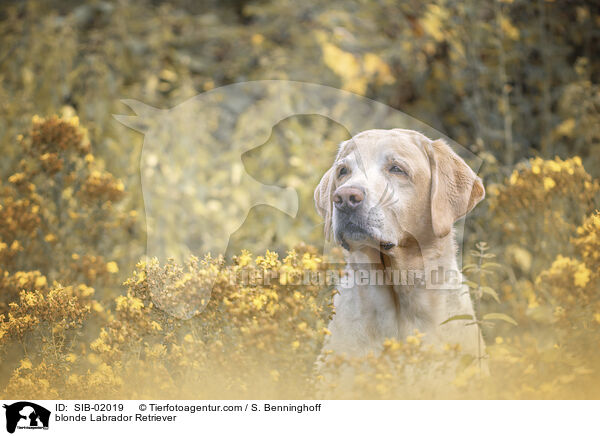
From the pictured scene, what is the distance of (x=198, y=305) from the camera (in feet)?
6.84

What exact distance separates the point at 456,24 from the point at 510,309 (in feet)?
6.44

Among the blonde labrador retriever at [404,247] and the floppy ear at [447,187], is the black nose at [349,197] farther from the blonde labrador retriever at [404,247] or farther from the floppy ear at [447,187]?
the floppy ear at [447,187]

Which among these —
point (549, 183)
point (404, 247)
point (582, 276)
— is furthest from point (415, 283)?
point (549, 183)

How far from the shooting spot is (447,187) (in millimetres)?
1990

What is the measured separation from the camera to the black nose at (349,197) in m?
1.77

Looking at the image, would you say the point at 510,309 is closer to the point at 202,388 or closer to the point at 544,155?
the point at 544,155

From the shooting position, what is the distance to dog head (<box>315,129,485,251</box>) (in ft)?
5.97

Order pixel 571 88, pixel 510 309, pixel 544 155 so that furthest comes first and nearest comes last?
pixel 544 155
pixel 571 88
pixel 510 309

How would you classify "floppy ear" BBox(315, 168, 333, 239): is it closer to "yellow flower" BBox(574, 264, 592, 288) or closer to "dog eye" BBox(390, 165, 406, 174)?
"dog eye" BBox(390, 165, 406, 174)

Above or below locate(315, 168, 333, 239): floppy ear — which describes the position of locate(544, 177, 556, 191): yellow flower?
above
